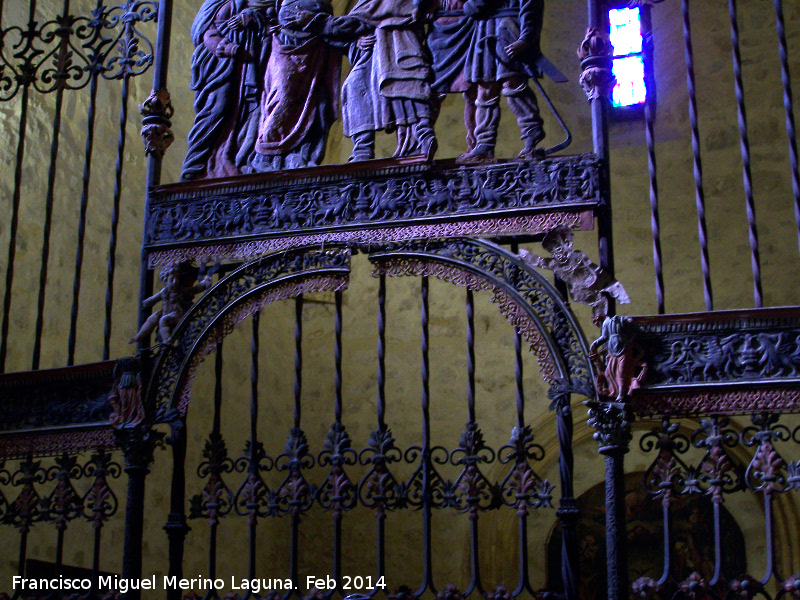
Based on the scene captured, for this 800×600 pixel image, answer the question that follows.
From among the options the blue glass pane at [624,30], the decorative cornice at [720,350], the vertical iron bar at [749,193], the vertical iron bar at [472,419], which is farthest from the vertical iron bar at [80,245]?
the blue glass pane at [624,30]

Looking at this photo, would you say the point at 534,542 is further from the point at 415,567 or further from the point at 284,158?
the point at 284,158

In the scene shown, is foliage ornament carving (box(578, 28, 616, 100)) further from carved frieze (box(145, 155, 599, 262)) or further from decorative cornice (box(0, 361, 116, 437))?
decorative cornice (box(0, 361, 116, 437))

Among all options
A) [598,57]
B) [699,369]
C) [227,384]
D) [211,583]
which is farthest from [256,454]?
[227,384]

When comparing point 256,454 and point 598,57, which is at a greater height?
point 598,57

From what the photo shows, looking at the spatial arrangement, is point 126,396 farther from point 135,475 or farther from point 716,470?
point 716,470

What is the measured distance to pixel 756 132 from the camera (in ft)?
32.6

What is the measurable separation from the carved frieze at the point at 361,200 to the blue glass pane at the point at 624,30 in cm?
622

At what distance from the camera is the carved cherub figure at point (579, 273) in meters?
4.78

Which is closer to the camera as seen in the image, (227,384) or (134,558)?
(134,558)

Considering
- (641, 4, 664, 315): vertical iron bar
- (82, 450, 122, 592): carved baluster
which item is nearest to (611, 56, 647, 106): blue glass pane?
(641, 4, 664, 315): vertical iron bar

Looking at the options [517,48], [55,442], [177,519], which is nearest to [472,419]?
[177,519]

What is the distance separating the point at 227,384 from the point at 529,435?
4983 mm

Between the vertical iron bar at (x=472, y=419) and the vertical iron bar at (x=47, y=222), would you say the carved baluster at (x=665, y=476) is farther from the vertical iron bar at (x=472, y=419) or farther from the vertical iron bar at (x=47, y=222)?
the vertical iron bar at (x=47, y=222)

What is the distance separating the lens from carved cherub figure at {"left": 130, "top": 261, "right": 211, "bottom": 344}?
5.45 meters
